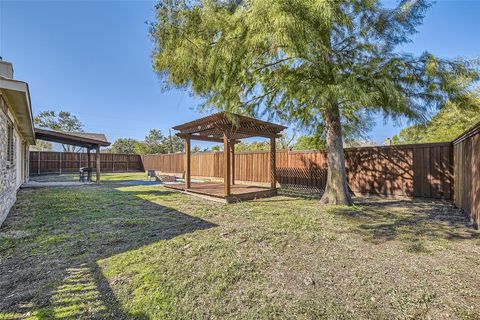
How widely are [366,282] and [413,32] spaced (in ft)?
19.7

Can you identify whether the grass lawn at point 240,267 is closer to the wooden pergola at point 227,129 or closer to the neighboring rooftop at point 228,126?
the wooden pergola at point 227,129

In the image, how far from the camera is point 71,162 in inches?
795

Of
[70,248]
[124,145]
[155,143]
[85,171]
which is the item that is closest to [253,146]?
[85,171]

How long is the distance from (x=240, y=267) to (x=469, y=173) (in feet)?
17.2

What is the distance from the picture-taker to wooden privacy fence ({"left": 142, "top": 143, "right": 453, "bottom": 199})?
7102 millimetres

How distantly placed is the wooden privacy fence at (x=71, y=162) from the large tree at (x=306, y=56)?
1818 centimetres

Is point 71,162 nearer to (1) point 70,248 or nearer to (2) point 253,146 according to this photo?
(2) point 253,146

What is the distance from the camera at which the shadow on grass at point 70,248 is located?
2.21 meters

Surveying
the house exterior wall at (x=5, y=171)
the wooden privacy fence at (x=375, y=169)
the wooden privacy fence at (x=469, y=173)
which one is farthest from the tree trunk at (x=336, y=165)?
the house exterior wall at (x=5, y=171)

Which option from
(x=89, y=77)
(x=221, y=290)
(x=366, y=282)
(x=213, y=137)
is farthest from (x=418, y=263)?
(x=89, y=77)

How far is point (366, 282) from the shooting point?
2.53 m

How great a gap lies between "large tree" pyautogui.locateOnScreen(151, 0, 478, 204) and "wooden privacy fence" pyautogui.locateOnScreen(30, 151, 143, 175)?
1818 cm

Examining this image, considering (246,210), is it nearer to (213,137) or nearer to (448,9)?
(213,137)

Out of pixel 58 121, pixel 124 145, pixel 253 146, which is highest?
pixel 58 121
